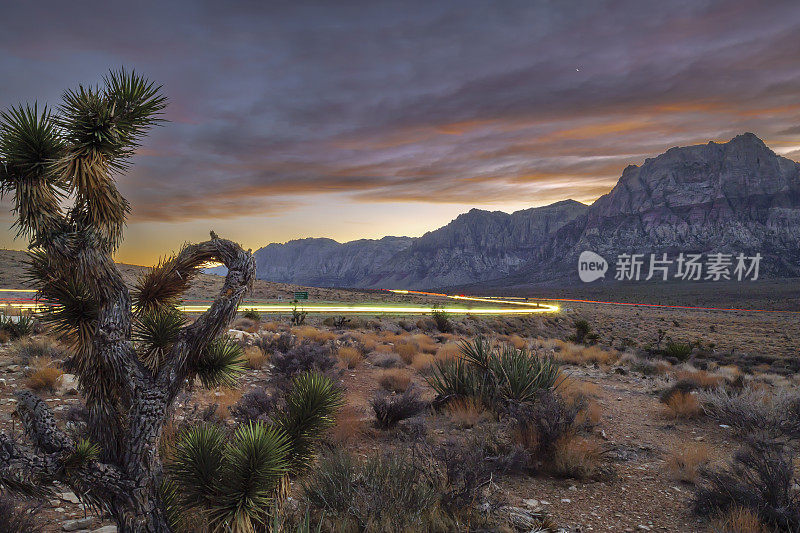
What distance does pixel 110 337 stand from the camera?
10.3ft

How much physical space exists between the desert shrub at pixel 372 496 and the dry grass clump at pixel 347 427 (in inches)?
79.1

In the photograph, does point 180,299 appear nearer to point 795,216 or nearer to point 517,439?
point 517,439

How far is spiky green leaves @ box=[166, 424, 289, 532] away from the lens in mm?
3201

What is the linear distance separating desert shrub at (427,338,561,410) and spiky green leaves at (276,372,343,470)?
4.63 m

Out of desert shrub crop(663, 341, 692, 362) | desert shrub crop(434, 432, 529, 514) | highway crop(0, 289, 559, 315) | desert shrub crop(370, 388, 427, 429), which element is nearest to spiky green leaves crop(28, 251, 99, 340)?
desert shrub crop(434, 432, 529, 514)

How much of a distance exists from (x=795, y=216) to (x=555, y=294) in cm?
12979

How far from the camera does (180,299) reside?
399 centimetres

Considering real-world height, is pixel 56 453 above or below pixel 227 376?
below

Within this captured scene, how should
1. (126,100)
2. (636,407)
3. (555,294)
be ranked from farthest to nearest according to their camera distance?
(555,294) < (636,407) < (126,100)

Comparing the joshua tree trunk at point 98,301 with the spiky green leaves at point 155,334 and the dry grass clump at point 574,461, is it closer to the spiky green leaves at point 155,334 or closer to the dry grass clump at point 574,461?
the spiky green leaves at point 155,334

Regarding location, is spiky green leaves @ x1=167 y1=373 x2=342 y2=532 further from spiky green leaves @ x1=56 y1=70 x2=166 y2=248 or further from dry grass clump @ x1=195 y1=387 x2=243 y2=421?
dry grass clump @ x1=195 y1=387 x2=243 y2=421

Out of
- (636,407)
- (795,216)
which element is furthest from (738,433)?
(795,216)

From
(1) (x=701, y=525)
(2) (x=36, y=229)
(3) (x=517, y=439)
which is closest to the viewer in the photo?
(2) (x=36, y=229)

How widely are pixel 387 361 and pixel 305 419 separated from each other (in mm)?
10411
